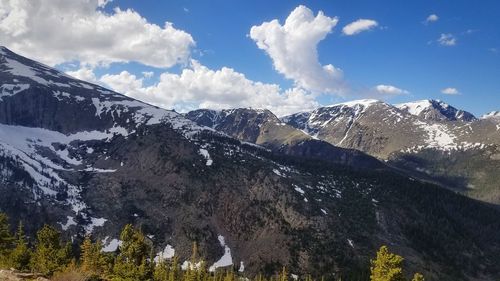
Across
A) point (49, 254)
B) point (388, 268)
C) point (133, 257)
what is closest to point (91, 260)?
point (49, 254)

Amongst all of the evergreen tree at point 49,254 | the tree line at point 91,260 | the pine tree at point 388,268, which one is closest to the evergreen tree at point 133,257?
the tree line at point 91,260

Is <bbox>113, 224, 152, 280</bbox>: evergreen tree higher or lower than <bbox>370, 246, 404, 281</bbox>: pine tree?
lower

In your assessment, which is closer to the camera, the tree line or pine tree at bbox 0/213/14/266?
the tree line

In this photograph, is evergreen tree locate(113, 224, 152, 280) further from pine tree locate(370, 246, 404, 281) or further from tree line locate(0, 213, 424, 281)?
pine tree locate(370, 246, 404, 281)

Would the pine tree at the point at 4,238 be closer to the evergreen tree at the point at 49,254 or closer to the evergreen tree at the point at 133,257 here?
the evergreen tree at the point at 49,254

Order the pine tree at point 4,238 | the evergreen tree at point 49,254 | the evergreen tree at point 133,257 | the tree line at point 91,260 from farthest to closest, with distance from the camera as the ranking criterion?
the pine tree at point 4,238, the evergreen tree at point 49,254, the evergreen tree at point 133,257, the tree line at point 91,260

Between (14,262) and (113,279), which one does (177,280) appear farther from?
(113,279)

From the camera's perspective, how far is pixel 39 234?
90750 millimetres

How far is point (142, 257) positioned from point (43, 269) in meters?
24.3

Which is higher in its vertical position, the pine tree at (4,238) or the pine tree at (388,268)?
the pine tree at (388,268)

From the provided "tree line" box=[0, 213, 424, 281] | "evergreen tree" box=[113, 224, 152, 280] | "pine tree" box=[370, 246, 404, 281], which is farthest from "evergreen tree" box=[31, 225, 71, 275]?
"pine tree" box=[370, 246, 404, 281]

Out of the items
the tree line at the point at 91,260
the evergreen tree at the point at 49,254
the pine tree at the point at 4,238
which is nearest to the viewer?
the tree line at the point at 91,260

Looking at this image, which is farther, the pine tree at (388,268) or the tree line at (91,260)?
the tree line at (91,260)

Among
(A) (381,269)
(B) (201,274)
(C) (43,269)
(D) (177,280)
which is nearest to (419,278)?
(A) (381,269)
